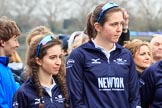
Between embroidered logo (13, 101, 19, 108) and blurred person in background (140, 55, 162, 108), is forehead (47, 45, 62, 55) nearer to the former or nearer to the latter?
embroidered logo (13, 101, 19, 108)

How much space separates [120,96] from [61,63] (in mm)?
732

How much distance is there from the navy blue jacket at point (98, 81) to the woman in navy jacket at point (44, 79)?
0.23 metres

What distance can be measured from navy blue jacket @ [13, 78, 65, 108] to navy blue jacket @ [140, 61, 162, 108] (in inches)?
38.0

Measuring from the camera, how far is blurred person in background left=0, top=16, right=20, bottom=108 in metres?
3.81

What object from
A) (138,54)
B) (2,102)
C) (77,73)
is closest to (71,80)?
(77,73)

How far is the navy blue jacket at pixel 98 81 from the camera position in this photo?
137 inches

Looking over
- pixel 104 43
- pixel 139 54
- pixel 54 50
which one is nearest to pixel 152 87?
pixel 139 54

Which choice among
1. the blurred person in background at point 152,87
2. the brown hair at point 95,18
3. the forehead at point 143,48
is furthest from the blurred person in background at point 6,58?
the forehead at point 143,48

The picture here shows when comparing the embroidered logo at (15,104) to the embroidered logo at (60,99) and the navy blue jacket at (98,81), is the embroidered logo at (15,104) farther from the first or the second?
the navy blue jacket at (98,81)

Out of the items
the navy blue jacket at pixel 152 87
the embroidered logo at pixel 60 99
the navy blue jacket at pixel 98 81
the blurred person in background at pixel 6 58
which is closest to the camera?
the navy blue jacket at pixel 98 81

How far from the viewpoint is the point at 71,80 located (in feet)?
11.6

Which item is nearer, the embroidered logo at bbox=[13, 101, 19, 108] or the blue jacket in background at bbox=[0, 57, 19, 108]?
the embroidered logo at bbox=[13, 101, 19, 108]

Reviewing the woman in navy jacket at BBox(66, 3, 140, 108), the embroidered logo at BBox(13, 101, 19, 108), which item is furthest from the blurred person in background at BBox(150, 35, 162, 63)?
the embroidered logo at BBox(13, 101, 19, 108)

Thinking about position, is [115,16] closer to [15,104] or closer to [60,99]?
[60,99]
